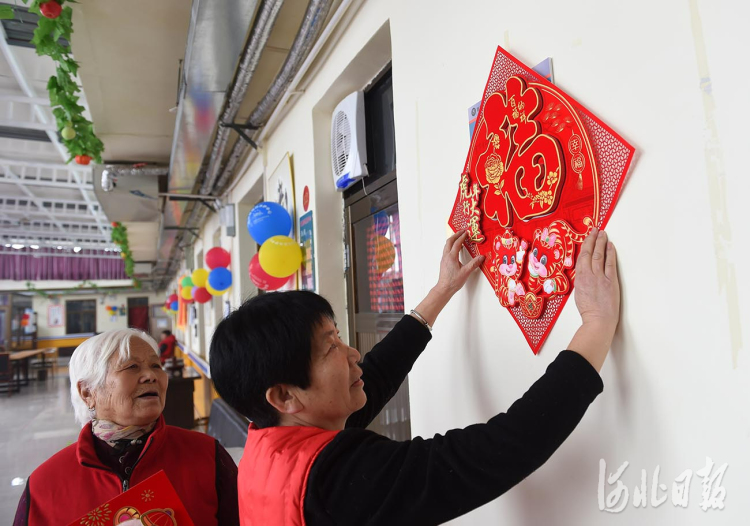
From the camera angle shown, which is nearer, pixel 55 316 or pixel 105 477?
pixel 105 477

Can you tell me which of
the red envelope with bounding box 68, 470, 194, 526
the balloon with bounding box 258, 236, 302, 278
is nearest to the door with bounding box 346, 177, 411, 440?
the balloon with bounding box 258, 236, 302, 278

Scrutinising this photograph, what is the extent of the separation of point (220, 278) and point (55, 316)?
50.1 ft

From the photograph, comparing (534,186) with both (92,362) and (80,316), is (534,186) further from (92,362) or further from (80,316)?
(80,316)

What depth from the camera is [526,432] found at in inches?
29.6

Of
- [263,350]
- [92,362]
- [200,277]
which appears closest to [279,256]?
[92,362]

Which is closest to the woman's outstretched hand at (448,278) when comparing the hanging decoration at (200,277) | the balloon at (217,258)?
the balloon at (217,258)

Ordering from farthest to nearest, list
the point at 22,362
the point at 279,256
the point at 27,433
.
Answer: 1. the point at 22,362
2. the point at 27,433
3. the point at 279,256

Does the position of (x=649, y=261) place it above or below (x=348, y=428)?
above

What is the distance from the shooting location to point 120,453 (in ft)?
4.46

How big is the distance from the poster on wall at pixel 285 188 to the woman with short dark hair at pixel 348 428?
6.55 feet

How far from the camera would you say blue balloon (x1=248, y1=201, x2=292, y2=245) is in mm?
2846

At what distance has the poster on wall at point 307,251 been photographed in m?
2.68

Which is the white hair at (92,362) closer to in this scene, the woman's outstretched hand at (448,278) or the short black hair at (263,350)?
the short black hair at (263,350)

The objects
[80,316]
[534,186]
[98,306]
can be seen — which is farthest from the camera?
[98,306]
